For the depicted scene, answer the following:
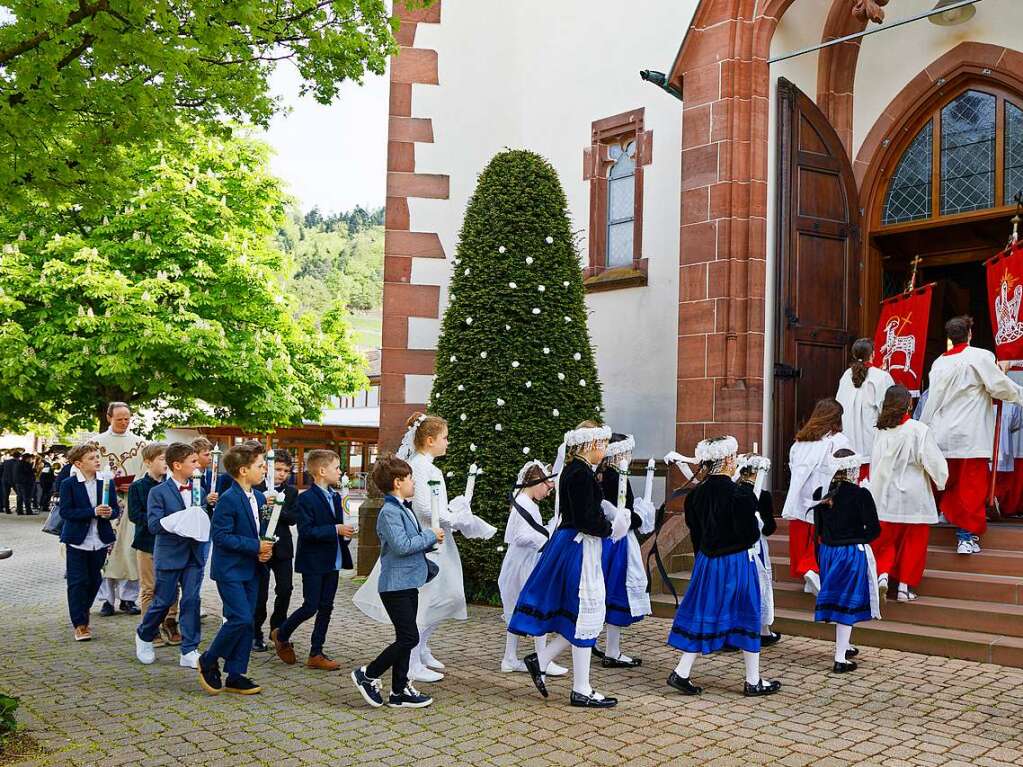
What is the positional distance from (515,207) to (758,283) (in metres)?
2.58

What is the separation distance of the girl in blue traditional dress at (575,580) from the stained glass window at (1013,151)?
7.33m

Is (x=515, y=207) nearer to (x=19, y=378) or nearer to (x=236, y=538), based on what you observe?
(x=236, y=538)

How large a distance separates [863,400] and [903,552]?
1.93 metres

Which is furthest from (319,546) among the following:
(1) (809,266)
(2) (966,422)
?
(1) (809,266)

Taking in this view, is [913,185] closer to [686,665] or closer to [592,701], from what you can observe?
[686,665]

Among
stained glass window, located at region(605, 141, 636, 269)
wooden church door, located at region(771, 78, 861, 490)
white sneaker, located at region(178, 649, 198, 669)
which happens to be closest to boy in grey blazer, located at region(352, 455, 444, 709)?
white sneaker, located at region(178, 649, 198, 669)

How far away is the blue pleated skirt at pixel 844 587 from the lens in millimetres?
6969

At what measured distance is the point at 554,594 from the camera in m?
6.31

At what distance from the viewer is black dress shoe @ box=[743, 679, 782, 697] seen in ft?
20.9

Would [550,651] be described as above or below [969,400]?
below

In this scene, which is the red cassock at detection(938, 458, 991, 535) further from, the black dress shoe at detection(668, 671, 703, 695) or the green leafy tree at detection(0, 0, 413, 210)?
the green leafy tree at detection(0, 0, 413, 210)

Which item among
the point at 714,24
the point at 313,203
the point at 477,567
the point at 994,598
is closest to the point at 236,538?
the point at 477,567

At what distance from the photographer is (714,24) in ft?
35.6

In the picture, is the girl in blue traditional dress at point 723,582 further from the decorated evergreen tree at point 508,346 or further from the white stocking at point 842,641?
the decorated evergreen tree at point 508,346
